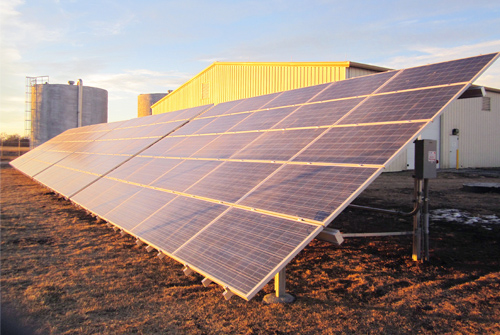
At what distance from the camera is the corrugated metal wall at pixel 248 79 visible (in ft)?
61.1

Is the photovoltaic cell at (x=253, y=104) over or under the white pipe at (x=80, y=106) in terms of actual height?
under

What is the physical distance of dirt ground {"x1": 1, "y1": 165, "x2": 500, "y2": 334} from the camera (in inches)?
198

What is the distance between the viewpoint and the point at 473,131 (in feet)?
110

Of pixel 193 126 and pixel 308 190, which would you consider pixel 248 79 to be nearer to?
pixel 193 126

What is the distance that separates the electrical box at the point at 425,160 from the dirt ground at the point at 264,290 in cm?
198

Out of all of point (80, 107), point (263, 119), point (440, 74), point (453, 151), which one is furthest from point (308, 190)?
point (80, 107)

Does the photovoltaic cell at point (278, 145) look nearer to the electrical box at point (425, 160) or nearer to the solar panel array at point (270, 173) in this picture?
the solar panel array at point (270, 173)

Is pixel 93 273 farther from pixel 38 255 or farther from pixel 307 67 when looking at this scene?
pixel 307 67

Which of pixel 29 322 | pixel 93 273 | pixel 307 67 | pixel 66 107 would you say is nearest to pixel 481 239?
pixel 93 273

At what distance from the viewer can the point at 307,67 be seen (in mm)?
19062

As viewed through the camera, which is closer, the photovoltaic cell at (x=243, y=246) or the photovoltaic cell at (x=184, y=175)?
the photovoltaic cell at (x=243, y=246)

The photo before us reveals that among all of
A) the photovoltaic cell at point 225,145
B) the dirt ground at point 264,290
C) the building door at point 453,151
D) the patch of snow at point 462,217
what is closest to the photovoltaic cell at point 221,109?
the photovoltaic cell at point 225,145

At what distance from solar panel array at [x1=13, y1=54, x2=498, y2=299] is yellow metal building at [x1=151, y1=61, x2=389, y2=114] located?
810 centimetres

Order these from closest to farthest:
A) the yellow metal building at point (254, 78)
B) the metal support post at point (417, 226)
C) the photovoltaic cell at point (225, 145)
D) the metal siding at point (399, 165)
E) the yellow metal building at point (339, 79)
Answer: the metal support post at point (417, 226)
the photovoltaic cell at point (225, 145)
the yellow metal building at point (254, 78)
the yellow metal building at point (339, 79)
the metal siding at point (399, 165)
